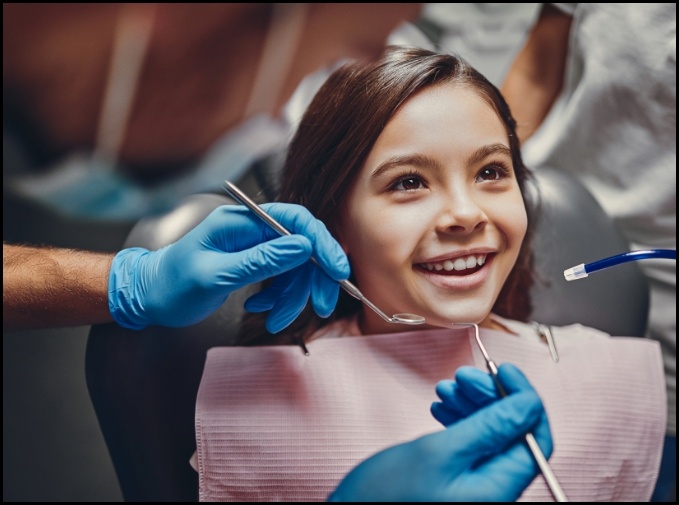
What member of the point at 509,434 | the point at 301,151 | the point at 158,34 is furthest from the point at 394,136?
the point at 158,34

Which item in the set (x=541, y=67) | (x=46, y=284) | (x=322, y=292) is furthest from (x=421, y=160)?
(x=46, y=284)

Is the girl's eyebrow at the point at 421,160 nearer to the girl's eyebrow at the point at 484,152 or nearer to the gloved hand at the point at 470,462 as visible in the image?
the girl's eyebrow at the point at 484,152

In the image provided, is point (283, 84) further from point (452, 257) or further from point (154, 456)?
point (154, 456)

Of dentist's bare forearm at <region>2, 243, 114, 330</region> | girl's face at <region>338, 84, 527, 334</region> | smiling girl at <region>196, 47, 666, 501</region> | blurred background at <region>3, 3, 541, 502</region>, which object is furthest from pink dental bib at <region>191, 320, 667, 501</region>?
blurred background at <region>3, 3, 541, 502</region>

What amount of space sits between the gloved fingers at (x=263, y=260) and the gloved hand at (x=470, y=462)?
27cm

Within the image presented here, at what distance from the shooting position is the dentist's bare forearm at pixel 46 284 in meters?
0.97

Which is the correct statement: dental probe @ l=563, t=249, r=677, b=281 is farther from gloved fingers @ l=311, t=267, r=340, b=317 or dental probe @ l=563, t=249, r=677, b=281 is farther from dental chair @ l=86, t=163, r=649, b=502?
gloved fingers @ l=311, t=267, r=340, b=317

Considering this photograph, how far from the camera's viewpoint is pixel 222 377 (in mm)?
993

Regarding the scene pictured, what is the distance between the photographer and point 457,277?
0.94 m

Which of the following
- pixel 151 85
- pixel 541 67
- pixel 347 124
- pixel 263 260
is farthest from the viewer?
pixel 541 67

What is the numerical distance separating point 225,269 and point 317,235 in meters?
0.13

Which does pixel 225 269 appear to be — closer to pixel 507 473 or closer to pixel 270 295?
pixel 270 295

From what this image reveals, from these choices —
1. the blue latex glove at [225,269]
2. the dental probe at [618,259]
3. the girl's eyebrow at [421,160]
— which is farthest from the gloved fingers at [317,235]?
the dental probe at [618,259]

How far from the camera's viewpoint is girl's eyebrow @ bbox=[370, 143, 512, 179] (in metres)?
0.92
